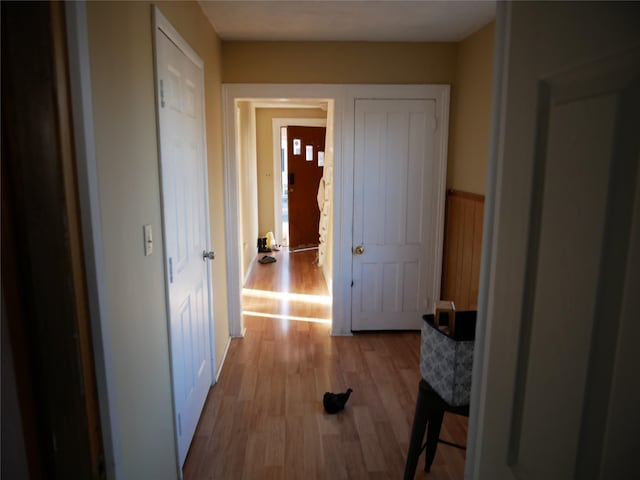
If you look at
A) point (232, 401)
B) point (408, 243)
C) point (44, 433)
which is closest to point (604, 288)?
point (44, 433)

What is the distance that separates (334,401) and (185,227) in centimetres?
135

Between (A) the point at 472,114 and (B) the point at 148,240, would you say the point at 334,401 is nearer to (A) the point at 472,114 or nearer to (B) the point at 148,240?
(B) the point at 148,240

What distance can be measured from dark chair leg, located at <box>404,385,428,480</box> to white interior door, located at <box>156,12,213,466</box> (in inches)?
40.8

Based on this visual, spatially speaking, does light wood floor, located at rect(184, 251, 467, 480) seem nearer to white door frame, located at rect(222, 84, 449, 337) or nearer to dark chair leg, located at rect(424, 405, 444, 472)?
dark chair leg, located at rect(424, 405, 444, 472)

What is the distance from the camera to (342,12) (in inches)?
103

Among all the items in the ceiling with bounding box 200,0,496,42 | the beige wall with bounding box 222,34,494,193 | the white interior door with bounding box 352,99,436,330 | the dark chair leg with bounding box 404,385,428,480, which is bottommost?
the dark chair leg with bounding box 404,385,428,480

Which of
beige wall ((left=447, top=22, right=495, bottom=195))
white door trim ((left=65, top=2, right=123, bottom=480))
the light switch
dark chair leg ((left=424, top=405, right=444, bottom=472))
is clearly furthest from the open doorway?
white door trim ((left=65, top=2, right=123, bottom=480))

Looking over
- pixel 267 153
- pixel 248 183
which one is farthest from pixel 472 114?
pixel 267 153

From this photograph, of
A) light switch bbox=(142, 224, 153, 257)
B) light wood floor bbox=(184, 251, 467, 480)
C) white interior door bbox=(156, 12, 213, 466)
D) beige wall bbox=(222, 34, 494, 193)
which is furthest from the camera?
beige wall bbox=(222, 34, 494, 193)

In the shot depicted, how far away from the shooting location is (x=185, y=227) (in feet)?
6.88

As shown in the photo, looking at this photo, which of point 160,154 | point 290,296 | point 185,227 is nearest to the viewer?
point 160,154

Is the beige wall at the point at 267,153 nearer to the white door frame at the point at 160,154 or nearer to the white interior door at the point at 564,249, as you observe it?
the white door frame at the point at 160,154

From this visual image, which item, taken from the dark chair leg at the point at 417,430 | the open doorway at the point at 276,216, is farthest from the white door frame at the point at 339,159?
the dark chair leg at the point at 417,430

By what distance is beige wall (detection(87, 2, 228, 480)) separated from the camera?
1.16 metres
